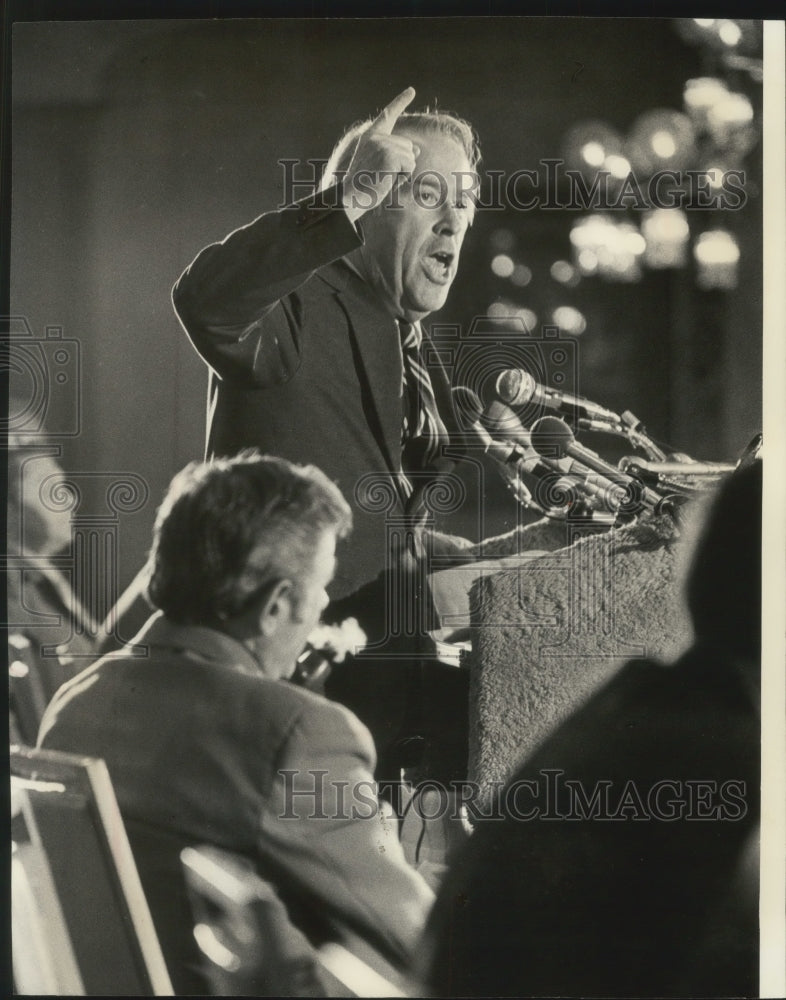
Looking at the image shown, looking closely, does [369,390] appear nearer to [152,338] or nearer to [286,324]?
[286,324]

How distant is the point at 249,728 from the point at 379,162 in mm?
1218

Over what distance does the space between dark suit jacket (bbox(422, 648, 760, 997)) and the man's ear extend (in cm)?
59

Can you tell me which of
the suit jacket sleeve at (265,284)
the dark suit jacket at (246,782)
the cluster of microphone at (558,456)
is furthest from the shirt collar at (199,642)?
the cluster of microphone at (558,456)

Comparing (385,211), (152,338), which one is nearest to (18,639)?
(152,338)

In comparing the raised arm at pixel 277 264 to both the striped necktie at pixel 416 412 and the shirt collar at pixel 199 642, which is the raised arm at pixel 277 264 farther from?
the shirt collar at pixel 199 642

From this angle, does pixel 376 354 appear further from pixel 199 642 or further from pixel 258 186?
pixel 199 642

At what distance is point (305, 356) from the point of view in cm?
171

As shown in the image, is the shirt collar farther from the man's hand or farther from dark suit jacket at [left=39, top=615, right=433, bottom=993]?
the man's hand

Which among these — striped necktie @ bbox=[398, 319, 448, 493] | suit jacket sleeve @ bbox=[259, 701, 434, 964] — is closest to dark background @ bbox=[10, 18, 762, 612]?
striped necktie @ bbox=[398, 319, 448, 493]

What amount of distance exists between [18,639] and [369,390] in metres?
0.93

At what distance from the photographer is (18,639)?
69.1 inches

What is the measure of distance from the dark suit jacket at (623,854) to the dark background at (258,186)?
514 mm

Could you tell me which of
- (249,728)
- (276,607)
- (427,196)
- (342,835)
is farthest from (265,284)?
(342,835)

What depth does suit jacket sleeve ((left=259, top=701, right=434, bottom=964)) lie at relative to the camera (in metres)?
1.68
